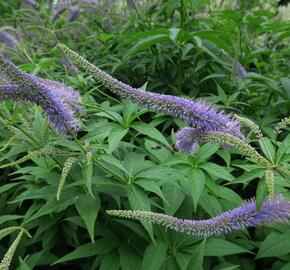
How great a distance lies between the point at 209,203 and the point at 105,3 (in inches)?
171

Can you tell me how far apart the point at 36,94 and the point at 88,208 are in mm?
597

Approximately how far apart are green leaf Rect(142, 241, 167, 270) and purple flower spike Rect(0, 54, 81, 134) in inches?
25.4

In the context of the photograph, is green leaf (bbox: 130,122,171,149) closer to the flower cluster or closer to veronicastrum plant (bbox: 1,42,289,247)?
veronicastrum plant (bbox: 1,42,289,247)

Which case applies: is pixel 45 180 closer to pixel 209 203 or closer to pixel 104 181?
pixel 104 181

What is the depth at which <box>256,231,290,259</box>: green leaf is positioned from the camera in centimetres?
186

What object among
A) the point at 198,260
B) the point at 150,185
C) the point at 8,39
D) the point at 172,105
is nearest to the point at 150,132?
the point at 150,185

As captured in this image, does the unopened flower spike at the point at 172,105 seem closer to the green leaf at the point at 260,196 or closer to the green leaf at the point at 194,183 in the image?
the green leaf at the point at 260,196

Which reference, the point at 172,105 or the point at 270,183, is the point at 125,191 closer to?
the point at 172,105

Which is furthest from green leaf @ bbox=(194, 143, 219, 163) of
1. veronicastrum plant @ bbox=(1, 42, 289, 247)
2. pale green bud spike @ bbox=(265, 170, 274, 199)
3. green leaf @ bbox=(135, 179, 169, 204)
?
pale green bud spike @ bbox=(265, 170, 274, 199)

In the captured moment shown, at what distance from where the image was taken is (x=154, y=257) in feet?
6.21

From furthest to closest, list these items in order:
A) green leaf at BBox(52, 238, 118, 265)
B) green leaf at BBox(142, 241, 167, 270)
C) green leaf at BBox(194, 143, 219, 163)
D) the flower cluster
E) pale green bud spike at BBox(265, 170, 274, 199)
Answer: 1. the flower cluster
2. green leaf at BBox(194, 143, 219, 163)
3. green leaf at BBox(52, 238, 118, 265)
4. green leaf at BBox(142, 241, 167, 270)
5. pale green bud spike at BBox(265, 170, 274, 199)

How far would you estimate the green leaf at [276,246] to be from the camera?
1.86m

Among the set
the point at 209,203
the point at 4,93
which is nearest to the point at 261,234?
the point at 209,203

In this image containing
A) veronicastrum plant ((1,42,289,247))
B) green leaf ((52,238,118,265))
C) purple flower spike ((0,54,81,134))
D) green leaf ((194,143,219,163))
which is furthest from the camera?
green leaf ((194,143,219,163))
